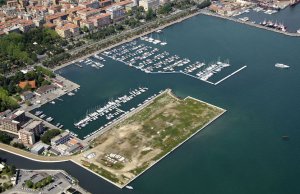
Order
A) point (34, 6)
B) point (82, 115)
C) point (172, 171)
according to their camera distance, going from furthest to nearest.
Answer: point (34, 6), point (82, 115), point (172, 171)

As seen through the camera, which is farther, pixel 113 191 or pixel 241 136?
pixel 241 136

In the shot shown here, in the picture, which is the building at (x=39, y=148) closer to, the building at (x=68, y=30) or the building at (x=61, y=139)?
the building at (x=61, y=139)

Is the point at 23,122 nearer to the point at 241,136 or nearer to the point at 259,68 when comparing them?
the point at 241,136

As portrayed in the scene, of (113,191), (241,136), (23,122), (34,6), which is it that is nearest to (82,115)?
(23,122)

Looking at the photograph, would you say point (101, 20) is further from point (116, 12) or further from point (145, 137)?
point (145, 137)

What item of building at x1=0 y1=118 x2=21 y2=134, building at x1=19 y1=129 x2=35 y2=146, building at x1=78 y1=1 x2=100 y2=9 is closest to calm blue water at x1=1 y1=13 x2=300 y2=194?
building at x1=19 y1=129 x2=35 y2=146

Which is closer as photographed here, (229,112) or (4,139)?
(4,139)

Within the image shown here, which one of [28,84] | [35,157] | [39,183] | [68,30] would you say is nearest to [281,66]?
[28,84]
